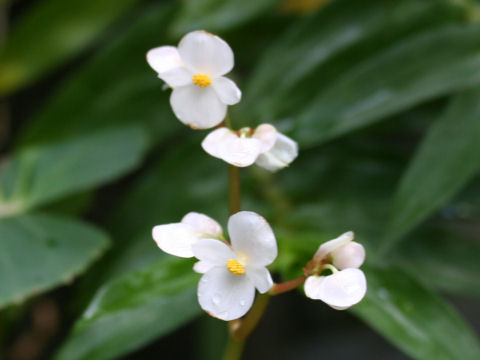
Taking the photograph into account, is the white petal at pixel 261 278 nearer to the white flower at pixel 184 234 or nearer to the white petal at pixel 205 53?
the white flower at pixel 184 234

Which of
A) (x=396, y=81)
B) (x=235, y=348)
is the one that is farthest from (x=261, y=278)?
(x=396, y=81)

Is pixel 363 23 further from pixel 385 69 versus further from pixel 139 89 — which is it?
pixel 139 89

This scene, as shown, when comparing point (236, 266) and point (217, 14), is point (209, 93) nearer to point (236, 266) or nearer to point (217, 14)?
point (236, 266)

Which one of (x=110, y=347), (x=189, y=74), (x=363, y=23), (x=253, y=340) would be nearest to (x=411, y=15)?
(x=363, y=23)

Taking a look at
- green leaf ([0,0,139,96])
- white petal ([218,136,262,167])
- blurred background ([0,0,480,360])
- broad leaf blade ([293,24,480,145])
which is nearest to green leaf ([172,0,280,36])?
blurred background ([0,0,480,360])

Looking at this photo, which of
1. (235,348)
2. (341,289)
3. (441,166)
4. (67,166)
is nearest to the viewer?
(341,289)

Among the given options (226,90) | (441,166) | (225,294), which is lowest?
(441,166)

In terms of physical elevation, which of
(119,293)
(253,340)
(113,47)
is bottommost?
(253,340)
